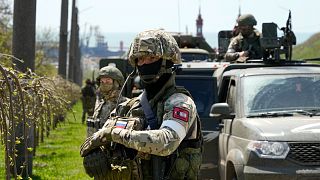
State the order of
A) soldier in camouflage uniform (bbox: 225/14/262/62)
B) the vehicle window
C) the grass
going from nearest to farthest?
1. the vehicle window
2. soldier in camouflage uniform (bbox: 225/14/262/62)
3. the grass

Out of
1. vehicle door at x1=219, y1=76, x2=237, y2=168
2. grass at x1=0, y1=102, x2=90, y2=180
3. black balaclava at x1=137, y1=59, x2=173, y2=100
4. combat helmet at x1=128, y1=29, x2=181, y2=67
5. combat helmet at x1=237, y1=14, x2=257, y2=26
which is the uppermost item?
combat helmet at x1=237, y1=14, x2=257, y2=26

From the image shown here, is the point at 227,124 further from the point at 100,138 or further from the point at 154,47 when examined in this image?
the point at 100,138

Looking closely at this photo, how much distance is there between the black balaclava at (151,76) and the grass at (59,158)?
7026 millimetres

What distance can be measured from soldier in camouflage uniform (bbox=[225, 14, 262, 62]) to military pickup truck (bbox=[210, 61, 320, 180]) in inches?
103

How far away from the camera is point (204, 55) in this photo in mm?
18094

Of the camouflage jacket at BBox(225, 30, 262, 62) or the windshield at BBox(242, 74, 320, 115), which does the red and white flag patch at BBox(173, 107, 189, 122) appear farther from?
the camouflage jacket at BBox(225, 30, 262, 62)

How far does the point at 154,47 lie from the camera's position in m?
4.49

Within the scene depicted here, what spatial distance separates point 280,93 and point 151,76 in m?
3.65

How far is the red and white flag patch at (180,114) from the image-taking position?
170 inches

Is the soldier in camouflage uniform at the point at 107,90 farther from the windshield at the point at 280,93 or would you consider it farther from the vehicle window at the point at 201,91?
the windshield at the point at 280,93

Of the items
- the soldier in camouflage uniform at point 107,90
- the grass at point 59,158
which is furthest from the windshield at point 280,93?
the grass at point 59,158

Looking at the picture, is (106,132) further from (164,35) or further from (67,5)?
(67,5)

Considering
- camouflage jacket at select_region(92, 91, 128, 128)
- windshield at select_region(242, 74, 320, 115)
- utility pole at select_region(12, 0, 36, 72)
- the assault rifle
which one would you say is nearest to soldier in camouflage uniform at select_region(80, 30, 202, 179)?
windshield at select_region(242, 74, 320, 115)

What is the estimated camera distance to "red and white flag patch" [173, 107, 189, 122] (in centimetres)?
432
